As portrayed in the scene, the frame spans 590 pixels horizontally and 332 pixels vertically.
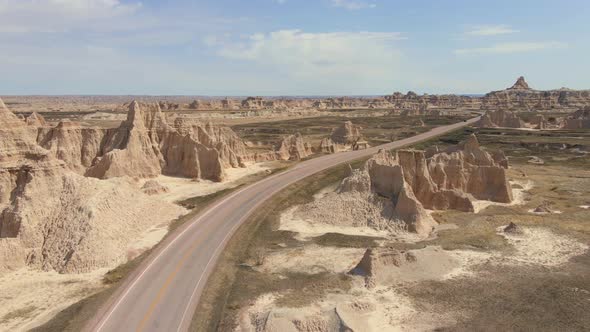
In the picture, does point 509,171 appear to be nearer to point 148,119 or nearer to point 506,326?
point 506,326

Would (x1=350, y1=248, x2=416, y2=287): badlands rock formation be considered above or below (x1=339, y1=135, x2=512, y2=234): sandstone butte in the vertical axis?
below

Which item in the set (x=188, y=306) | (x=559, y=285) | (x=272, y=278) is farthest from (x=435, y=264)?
(x=188, y=306)

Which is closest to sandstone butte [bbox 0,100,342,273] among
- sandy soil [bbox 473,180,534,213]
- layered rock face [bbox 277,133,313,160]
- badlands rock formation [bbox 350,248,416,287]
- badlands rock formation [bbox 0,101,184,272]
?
badlands rock formation [bbox 0,101,184,272]

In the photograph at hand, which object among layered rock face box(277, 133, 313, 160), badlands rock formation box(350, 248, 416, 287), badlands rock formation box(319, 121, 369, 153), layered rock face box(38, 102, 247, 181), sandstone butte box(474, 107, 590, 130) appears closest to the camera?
badlands rock formation box(350, 248, 416, 287)

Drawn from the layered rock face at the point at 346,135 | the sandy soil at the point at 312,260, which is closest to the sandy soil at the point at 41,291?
the sandy soil at the point at 312,260

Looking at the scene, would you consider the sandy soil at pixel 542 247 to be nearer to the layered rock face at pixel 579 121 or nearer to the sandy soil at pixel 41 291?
the sandy soil at pixel 41 291

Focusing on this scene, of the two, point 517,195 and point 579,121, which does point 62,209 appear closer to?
point 517,195

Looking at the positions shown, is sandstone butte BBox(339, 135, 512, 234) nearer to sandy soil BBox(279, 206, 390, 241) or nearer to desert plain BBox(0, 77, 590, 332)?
desert plain BBox(0, 77, 590, 332)
